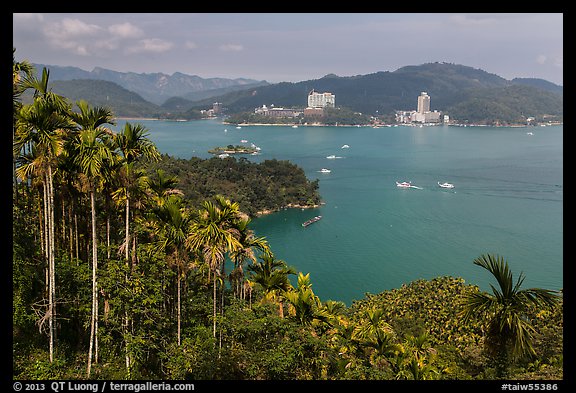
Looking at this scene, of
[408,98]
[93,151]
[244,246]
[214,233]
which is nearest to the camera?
[93,151]

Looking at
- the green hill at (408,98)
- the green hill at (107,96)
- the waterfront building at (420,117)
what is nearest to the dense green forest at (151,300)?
the green hill at (408,98)

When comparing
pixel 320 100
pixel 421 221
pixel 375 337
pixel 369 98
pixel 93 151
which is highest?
pixel 369 98

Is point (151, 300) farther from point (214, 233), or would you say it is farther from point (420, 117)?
point (420, 117)

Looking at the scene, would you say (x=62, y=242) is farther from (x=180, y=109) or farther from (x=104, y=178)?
(x=180, y=109)

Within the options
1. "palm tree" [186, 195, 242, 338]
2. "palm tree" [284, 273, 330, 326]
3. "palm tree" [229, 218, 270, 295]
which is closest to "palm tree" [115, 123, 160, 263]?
"palm tree" [186, 195, 242, 338]

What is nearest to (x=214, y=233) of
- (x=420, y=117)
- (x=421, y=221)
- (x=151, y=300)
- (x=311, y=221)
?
(x=151, y=300)

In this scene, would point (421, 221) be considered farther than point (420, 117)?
No

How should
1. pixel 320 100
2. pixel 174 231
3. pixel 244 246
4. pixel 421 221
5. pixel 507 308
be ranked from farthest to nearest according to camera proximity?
pixel 320 100, pixel 421 221, pixel 244 246, pixel 174 231, pixel 507 308

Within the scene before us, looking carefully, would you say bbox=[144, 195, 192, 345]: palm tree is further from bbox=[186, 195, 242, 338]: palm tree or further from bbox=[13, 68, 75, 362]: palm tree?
bbox=[13, 68, 75, 362]: palm tree
